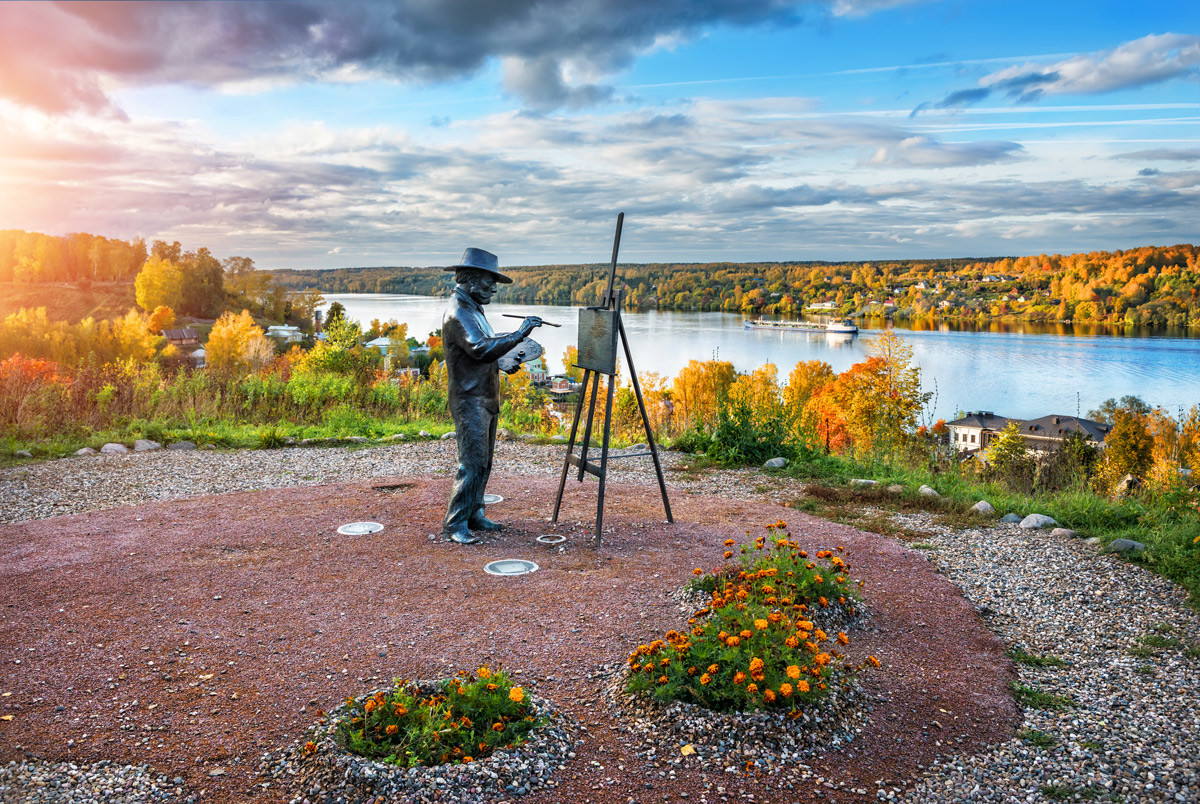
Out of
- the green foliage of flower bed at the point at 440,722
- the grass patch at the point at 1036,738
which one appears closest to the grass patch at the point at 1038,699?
the grass patch at the point at 1036,738

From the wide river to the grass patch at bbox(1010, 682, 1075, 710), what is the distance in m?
25.2

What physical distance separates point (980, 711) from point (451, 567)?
11.9 feet

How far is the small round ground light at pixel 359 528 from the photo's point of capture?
6.47 m

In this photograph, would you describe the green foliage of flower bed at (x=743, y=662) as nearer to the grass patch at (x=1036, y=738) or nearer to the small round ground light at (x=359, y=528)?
the grass patch at (x=1036, y=738)

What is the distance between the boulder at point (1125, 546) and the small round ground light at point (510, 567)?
16.5 feet

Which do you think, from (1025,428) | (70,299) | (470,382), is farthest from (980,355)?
(70,299)

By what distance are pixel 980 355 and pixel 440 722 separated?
66.5 metres

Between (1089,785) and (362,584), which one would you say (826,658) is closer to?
(1089,785)

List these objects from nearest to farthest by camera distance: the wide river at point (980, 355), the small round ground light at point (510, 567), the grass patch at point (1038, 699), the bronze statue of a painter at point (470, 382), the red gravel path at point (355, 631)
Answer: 1. the red gravel path at point (355, 631)
2. the grass patch at point (1038, 699)
3. the small round ground light at point (510, 567)
4. the bronze statue of a painter at point (470, 382)
5. the wide river at point (980, 355)

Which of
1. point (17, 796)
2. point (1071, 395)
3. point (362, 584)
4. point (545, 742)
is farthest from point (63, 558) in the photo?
point (1071, 395)

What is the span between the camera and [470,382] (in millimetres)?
6129

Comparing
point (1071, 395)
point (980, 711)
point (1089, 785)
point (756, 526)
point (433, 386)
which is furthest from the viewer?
point (1071, 395)

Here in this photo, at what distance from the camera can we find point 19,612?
15.5ft

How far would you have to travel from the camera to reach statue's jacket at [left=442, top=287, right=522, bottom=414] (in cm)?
593
